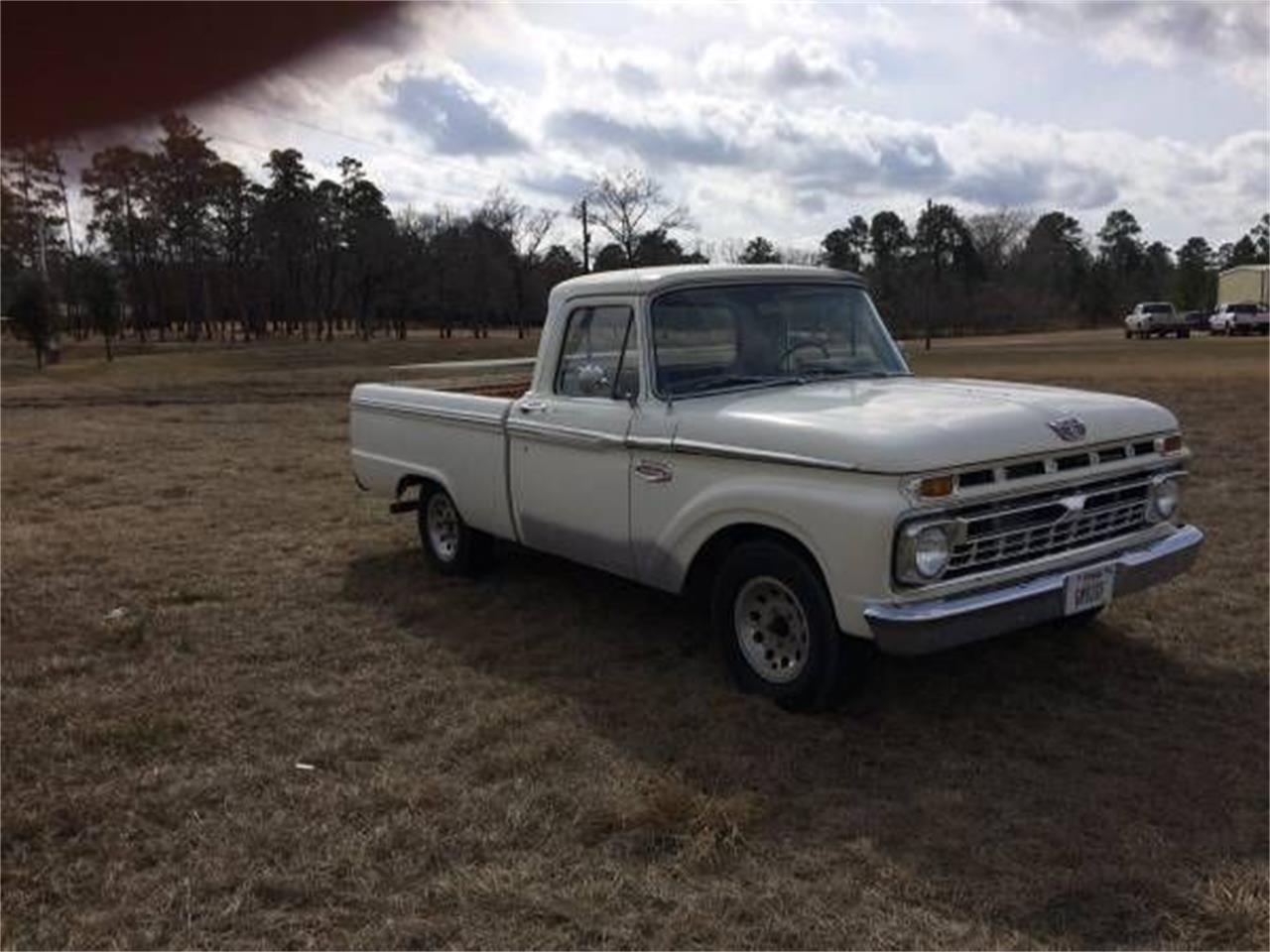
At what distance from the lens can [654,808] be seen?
392 centimetres

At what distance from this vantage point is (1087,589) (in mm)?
4727

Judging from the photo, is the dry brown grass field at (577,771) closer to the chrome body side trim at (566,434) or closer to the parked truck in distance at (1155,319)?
the parked truck in distance at (1155,319)

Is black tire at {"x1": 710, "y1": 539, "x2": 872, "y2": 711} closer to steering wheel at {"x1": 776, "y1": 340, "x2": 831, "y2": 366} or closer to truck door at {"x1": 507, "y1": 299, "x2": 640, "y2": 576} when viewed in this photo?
truck door at {"x1": 507, "y1": 299, "x2": 640, "y2": 576}

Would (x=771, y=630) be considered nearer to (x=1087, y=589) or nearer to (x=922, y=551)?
(x=922, y=551)

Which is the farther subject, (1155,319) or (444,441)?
(444,441)

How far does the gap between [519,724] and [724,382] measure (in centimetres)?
185

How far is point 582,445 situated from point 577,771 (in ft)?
6.00

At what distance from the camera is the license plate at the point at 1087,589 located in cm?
463

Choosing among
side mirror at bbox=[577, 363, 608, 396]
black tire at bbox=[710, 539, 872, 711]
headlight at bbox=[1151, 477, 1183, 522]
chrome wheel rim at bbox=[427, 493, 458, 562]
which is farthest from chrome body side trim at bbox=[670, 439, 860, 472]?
chrome wheel rim at bbox=[427, 493, 458, 562]

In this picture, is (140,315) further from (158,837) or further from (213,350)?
(158,837)

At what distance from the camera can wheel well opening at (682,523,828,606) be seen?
4699mm

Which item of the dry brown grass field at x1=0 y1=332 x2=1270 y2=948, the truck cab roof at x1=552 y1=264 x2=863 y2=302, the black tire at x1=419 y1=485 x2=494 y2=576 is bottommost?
the dry brown grass field at x1=0 y1=332 x2=1270 y2=948

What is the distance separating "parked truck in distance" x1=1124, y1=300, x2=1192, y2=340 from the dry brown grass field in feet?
0.81

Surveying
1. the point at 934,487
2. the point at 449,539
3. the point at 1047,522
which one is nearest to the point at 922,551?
the point at 934,487
